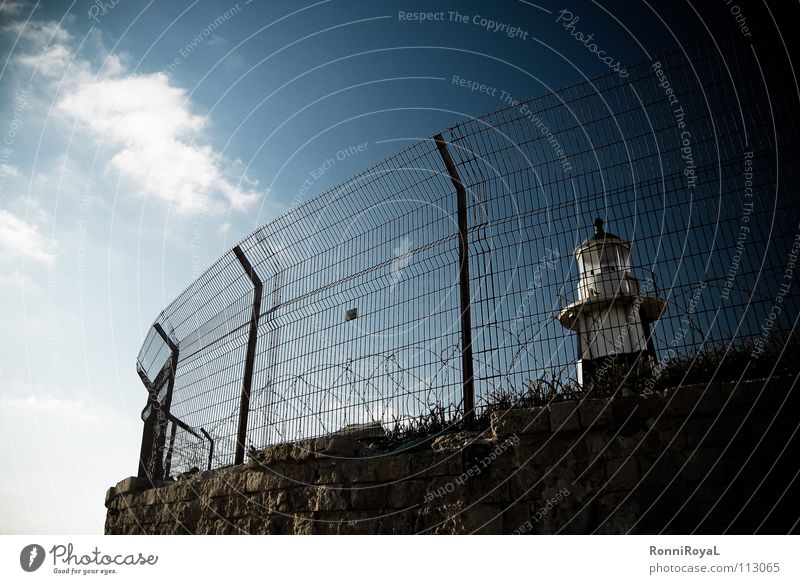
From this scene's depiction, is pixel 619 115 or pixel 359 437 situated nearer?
pixel 619 115

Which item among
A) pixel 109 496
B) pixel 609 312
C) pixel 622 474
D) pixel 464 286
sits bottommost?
pixel 622 474

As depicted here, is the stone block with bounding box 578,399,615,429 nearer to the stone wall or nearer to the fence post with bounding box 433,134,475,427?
the stone wall

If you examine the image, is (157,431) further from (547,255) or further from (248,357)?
(547,255)

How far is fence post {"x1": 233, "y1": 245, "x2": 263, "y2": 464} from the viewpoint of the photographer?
20.8 ft

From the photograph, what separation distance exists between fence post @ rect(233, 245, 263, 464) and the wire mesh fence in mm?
30

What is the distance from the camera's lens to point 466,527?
13.4 feet

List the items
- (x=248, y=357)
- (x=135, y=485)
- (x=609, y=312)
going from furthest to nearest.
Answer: (x=135, y=485), (x=248, y=357), (x=609, y=312)

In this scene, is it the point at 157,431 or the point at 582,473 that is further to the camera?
the point at 157,431

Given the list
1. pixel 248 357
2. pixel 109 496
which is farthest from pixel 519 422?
pixel 109 496

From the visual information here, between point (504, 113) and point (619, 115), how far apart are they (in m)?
0.94

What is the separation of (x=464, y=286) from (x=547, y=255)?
2.55 feet

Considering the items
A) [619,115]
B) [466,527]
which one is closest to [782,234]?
[619,115]

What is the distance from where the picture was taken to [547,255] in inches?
174
